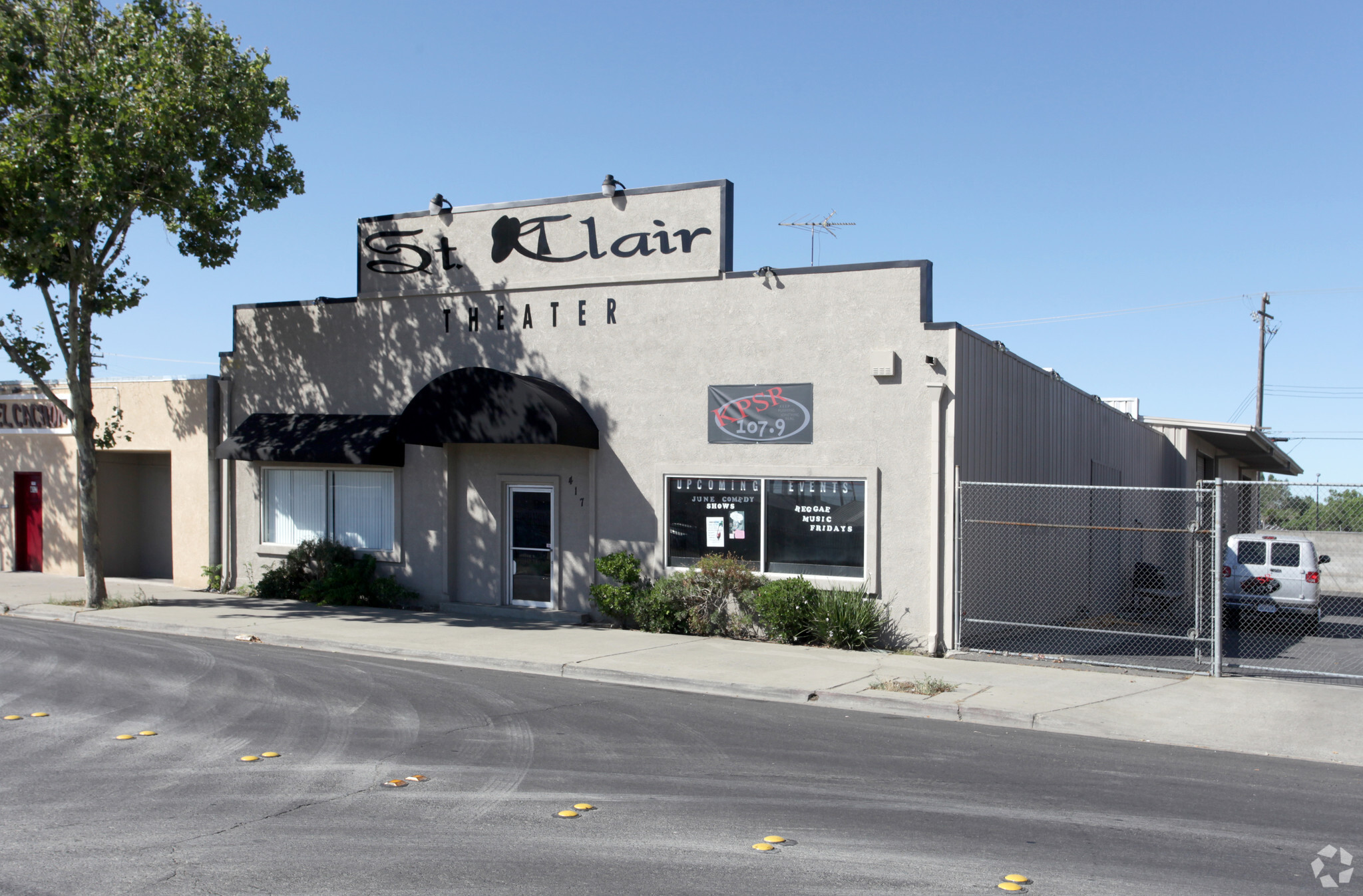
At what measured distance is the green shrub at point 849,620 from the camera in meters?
12.9

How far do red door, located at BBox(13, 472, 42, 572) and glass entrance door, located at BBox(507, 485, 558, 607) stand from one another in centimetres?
1203

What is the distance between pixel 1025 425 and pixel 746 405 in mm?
4844

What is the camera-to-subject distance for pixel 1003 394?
15.0m

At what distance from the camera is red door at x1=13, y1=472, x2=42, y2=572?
21.7 meters

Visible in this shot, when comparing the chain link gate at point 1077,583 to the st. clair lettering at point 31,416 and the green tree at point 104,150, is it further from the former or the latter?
the st. clair lettering at point 31,416

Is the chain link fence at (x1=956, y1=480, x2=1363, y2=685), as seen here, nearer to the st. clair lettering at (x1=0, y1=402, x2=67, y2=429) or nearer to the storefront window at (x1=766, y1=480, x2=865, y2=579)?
the storefront window at (x1=766, y1=480, x2=865, y2=579)

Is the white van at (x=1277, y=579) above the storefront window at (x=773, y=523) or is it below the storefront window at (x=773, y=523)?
below

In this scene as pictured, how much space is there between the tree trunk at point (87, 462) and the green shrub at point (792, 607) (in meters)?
10.8

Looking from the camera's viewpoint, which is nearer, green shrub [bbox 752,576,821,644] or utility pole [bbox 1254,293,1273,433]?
green shrub [bbox 752,576,821,644]

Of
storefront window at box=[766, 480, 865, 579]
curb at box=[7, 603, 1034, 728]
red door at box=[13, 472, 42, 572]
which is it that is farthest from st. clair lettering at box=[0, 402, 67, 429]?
storefront window at box=[766, 480, 865, 579]

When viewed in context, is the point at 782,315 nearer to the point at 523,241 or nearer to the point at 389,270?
the point at 523,241

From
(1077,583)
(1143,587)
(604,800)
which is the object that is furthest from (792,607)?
(1143,587)

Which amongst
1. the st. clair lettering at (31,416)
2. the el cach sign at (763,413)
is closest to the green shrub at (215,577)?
the st. clair lettering at (31,416)

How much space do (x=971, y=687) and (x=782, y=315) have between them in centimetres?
569
